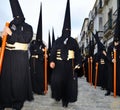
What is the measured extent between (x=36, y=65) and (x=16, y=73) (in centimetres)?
515

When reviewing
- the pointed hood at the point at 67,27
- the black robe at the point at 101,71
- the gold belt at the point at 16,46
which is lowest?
the black robe at the point at 101,71

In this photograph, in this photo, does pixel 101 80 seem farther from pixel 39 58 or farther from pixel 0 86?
pixel 0 86

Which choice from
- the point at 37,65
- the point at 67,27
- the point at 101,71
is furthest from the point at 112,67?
the point at 101,71

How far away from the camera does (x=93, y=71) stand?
1816 cm

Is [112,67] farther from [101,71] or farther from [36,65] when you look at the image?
[101,71]

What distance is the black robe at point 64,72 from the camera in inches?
→ 375

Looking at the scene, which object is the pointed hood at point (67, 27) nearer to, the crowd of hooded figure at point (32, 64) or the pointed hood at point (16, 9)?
the crowd of hooded figure at point (32, 64)

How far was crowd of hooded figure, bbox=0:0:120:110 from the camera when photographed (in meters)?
7.57

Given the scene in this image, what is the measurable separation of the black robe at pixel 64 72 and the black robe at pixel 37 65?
2.99 meters

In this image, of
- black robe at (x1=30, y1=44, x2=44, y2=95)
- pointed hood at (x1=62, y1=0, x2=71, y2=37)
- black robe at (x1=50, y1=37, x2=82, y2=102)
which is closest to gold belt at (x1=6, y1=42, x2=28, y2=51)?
black robe at (x1=50, y1=37, x2=82, y2=102)

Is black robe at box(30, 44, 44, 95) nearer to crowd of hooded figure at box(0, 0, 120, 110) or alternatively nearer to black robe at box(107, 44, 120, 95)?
crowd of hooded figure at box(0, 0, 120, 110)

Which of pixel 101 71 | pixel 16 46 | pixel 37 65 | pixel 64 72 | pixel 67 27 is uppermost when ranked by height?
pixel 67 27

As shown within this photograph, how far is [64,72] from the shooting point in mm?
9539

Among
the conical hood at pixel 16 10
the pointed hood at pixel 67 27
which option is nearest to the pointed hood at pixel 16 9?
the conical hood at pixel 16 10
